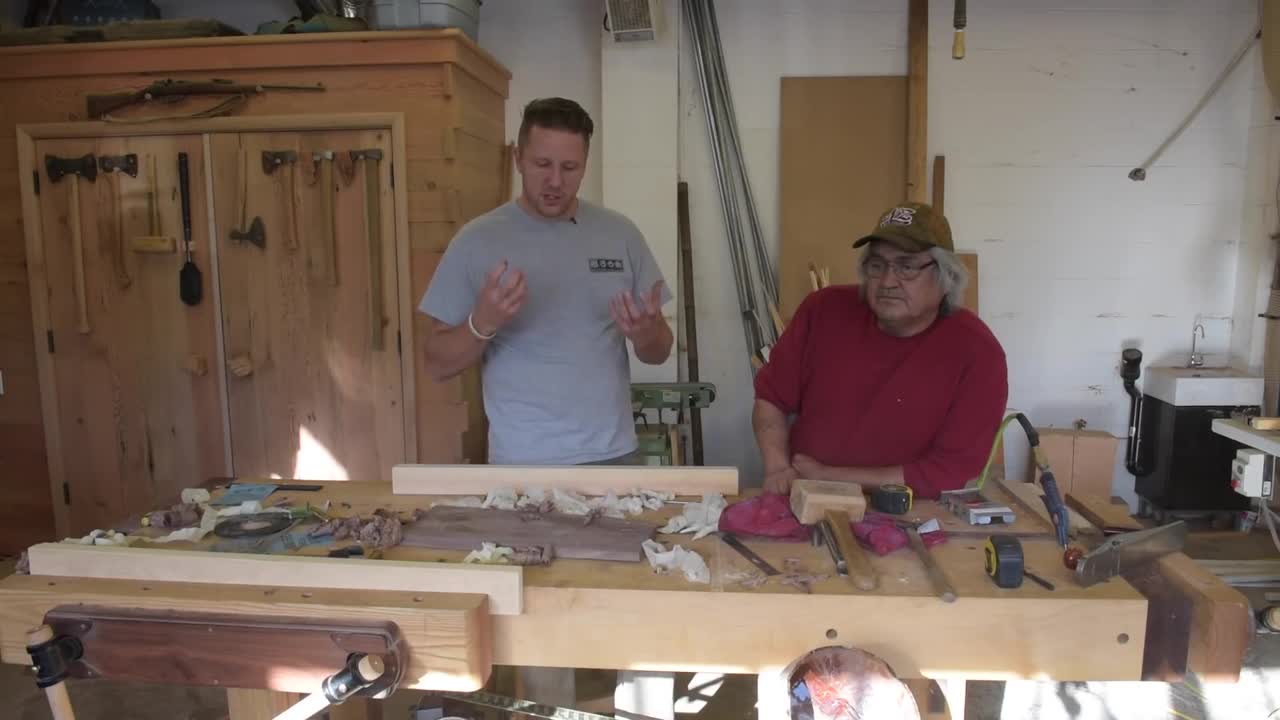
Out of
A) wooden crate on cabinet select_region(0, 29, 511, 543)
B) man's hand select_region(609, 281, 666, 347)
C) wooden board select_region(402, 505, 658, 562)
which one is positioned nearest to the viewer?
wooden board select_region(402, 505, 658, 562)

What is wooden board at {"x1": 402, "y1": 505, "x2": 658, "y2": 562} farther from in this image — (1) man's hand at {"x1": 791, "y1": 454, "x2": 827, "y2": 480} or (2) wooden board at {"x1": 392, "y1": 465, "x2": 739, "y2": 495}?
(1) man's hand at {"x1": 791, "y1": 454, "x2": 827, "y2": 480}

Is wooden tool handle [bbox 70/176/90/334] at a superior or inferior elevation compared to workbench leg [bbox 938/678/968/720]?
superior

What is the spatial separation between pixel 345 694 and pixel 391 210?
240 centimetres

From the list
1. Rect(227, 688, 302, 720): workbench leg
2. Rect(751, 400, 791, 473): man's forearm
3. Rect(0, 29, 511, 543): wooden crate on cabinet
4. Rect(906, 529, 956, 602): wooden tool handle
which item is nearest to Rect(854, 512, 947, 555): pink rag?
Rect(906, 529, 956, 602): wooden tool handle

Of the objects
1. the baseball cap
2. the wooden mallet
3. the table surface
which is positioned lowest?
the table surface

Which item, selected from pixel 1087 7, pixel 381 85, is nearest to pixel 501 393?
pixel 381 85

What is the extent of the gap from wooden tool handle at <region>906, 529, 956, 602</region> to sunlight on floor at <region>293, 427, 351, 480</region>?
263 cm

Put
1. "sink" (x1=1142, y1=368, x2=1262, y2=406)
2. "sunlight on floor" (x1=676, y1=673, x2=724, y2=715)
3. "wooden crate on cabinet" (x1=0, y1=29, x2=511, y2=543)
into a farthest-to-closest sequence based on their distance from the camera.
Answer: "sink" (x1=1142, y1=368, x2=1262, y2=406), "wooden crate on cabinet" (x1=0, y1=29, x2=511, y2=543), "sunlight on floor" (x1=676, y1=673, x2=724, y2=715)

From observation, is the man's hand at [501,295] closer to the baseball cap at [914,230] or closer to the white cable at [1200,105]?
the baseball cap at [914,230]

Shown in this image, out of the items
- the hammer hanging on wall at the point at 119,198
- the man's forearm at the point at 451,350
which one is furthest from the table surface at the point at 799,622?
the hammer hanging on wall at the point at 119,198

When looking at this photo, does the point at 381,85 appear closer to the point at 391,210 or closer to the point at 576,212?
the point at 391,210

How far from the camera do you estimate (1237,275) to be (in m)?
3.89

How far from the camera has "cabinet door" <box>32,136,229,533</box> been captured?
11.2ft

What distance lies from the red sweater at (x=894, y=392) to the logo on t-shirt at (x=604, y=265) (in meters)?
0.48
